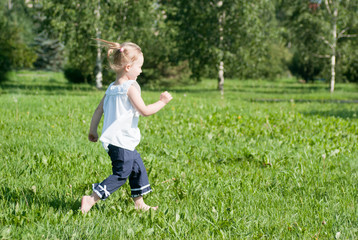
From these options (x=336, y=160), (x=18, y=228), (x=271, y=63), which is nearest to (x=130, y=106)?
(x=18, y=228)

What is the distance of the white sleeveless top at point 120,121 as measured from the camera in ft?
9.77

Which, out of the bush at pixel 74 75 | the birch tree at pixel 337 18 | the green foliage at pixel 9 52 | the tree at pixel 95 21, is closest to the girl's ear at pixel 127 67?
the tree at pixel 95 21

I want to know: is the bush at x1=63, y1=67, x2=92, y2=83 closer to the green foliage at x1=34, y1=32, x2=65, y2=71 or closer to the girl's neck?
the green foliage at x1=34, y1=32, x2=65, y2=71

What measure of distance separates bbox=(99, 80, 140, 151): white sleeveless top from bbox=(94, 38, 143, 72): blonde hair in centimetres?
16

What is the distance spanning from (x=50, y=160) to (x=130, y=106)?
68.9 inches

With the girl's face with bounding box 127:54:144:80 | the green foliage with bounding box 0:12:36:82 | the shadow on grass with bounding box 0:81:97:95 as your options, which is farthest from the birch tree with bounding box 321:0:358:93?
the girl's face with bounding box 127:54:144:80

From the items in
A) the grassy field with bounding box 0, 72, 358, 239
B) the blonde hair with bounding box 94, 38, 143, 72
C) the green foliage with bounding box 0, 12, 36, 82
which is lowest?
the grassy field with bounding box 0, 72, 358, 239

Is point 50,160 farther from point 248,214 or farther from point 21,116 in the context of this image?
point 21,116

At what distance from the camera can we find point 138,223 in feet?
9.43

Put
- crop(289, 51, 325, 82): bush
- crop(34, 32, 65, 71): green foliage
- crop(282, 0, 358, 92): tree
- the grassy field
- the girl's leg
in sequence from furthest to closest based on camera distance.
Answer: crop(34, 32, 65, 71): green foliage
crop(289, 51, 325, 82): bush
crop(282, 0, 358, 92): tree
the girl's leg
the grassy field

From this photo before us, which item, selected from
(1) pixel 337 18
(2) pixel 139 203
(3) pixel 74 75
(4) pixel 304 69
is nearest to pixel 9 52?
(3) pixel 74 75

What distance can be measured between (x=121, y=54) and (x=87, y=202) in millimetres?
1136

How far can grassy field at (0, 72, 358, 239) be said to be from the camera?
2.78 metres

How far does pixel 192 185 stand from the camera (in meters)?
3.75
